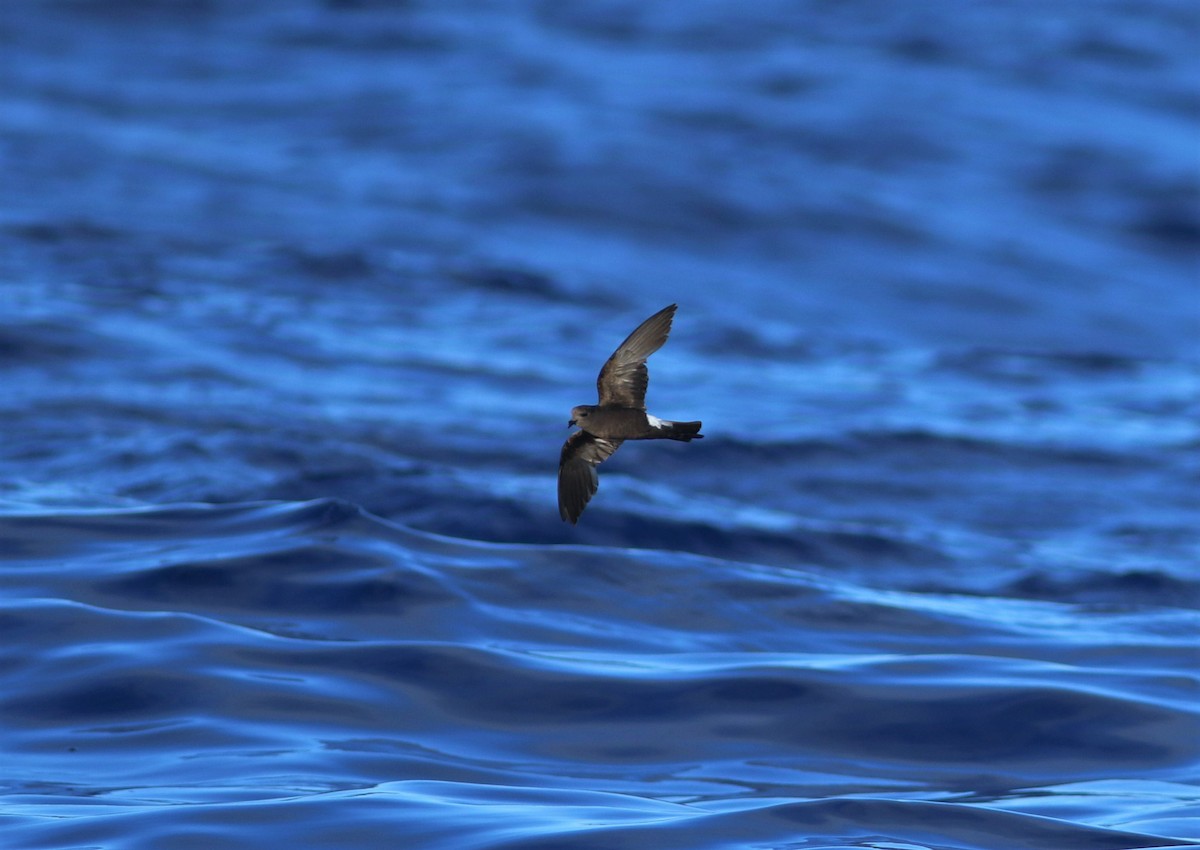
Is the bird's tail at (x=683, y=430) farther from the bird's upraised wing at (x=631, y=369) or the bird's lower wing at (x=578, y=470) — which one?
the bird's lower wing at (x=578, y=470)

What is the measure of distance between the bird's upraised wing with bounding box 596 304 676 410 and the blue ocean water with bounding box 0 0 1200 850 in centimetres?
146

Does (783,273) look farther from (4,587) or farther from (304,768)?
(304,768)

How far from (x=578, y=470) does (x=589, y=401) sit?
9319mm

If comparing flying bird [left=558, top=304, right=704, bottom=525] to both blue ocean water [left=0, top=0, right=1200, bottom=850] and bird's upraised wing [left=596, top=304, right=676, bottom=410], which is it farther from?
blue ocean water [left=0, top=0, right=1200, bottom=850]

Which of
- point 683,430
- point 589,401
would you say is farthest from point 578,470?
point 589,401

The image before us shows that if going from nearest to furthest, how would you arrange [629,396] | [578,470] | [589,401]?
[629,396] < [578,470] < [589,401]

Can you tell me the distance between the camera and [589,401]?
14.5 metres

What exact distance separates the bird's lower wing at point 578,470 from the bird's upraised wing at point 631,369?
444 millimetres

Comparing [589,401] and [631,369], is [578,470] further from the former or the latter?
[589,401]

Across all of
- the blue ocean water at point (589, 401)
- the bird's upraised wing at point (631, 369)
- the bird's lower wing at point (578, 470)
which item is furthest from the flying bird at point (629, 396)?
the blue ocean water at point (589, 401)

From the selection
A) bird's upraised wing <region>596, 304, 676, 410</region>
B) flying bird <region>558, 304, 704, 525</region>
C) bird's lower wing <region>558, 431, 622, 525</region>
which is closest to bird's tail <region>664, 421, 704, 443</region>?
flying bird <region>558, 304, 704, 525</region>

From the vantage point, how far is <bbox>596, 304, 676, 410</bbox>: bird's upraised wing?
459cm

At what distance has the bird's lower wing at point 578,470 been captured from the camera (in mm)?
5062

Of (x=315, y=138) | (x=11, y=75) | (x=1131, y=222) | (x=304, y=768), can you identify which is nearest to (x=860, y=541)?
(x=304, y=768)
